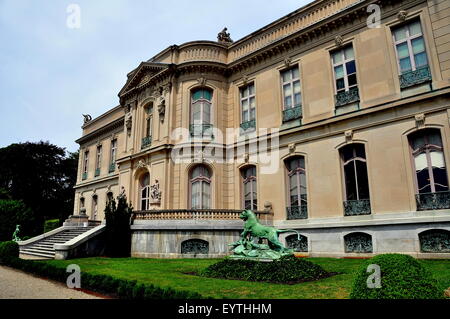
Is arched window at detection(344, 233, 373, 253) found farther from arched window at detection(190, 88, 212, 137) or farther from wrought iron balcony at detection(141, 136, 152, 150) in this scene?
wrought iron balcony at detection(141, 136, 152, 150)

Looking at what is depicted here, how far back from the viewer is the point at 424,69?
13.1 metres

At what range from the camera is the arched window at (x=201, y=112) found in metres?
19.2

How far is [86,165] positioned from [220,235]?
70.5 ft

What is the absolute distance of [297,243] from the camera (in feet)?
50.4

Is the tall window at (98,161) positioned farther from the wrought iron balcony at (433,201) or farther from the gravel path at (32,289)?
the wrought iron balcony at (433,201)

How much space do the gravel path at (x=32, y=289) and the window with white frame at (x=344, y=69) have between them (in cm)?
1336

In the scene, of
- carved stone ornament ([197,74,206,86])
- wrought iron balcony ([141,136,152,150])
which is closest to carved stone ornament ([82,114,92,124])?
wrought iron balcony ([141,136,152,150])

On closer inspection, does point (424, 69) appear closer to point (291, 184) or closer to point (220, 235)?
point (291, 184)

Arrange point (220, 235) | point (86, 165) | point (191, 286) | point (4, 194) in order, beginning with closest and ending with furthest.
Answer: point (191, 286) → point (220, 235) → point (86, 165) → point (4, 194)

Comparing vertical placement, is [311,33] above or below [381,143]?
above

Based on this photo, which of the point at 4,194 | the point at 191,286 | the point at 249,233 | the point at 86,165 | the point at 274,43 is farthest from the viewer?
the point at 4,194

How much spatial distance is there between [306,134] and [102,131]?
2000cm

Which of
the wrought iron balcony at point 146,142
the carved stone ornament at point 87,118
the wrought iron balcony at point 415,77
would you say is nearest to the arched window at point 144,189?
the wrought iron balcony at point 146,142

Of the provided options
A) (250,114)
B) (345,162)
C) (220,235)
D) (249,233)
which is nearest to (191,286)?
(249,233)
